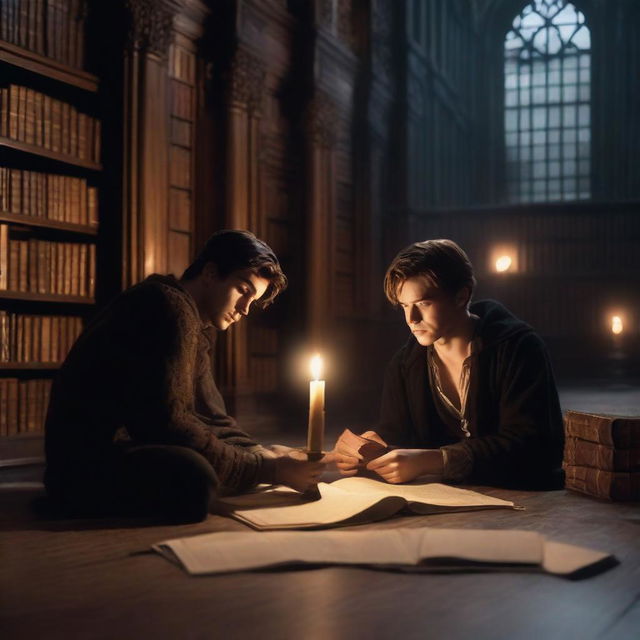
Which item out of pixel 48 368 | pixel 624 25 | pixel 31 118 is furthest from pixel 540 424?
pixel 624 25

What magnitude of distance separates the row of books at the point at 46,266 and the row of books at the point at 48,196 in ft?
0.53

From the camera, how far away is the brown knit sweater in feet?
8.96

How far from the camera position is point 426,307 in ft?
10.5

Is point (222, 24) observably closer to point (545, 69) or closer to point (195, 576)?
point (195, 576)

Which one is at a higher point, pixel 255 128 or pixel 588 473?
pixel 255 128

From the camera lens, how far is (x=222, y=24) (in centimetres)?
724

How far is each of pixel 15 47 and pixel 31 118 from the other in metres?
0.44

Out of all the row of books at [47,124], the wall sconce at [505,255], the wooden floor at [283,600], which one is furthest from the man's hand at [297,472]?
the wall sconce at [505,255]

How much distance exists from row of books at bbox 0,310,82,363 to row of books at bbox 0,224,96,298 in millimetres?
175

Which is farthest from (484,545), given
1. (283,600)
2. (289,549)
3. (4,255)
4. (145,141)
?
(145,141)

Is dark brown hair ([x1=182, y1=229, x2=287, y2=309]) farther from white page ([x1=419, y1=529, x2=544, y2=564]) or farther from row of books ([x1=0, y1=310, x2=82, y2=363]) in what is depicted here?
row of books ([x1=0, y1=310, x2=82, y2=363])

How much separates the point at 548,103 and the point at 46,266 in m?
13.4

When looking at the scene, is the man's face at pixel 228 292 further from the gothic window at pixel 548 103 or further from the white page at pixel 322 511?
the gothic window at pixel 548 103

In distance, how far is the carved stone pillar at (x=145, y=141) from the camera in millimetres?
5934
